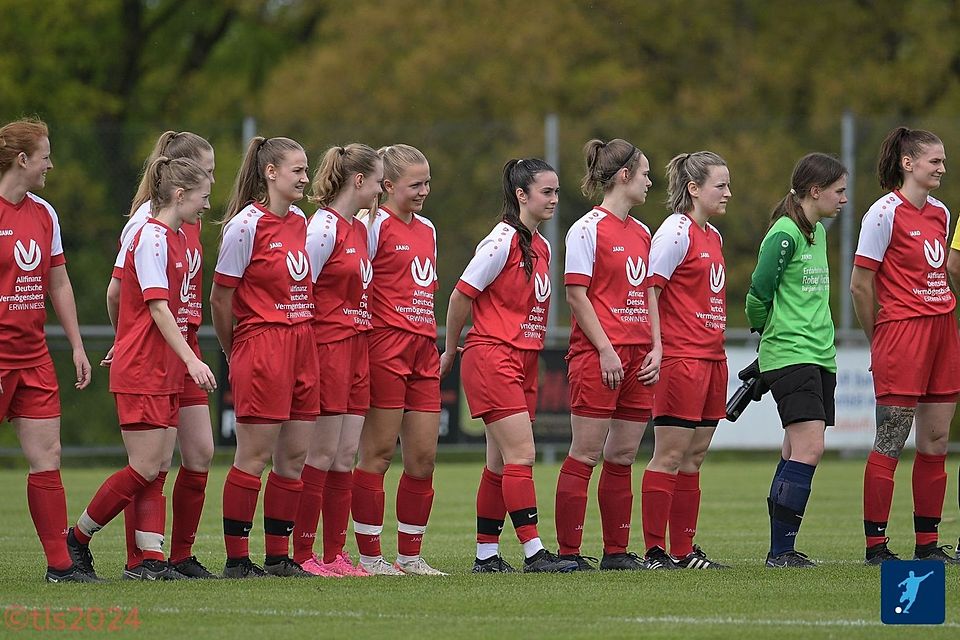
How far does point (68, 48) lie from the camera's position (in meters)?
28.2

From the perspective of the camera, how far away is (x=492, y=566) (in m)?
8.39

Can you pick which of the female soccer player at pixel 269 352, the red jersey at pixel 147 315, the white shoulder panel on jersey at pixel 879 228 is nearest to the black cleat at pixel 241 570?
the female soccer player at pixel 269 352

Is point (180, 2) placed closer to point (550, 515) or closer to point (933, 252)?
point (550, 515)

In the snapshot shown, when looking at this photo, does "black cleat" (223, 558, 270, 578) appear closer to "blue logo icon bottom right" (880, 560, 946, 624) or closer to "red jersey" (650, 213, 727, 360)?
"red jersey" (650, 213, 727, 360)

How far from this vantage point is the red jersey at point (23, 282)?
7695 mm

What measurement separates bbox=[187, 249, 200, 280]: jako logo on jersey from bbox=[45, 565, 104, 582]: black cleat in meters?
1.56

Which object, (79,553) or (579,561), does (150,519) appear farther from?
(579,561)

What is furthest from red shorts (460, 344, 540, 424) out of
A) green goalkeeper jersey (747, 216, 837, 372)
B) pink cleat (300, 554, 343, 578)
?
green goalkeeper jersey (747, 216, 837, 372)

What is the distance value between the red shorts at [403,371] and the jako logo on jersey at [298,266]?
1.77 ft

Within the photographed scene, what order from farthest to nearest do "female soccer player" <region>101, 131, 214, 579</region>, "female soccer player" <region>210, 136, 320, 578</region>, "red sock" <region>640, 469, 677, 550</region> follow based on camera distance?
1. "red sock" <region>640, 469, 677, 550</region>
2. "female soccer player" <region>101, 131, 214, 579</region>
3. "female soccer player" <region>210, 136, 320, 578</region>

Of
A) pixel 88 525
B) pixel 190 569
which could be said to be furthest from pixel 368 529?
pixel 88 525

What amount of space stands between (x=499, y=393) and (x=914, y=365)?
7.41 feet

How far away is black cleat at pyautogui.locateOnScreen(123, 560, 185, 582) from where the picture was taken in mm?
7922

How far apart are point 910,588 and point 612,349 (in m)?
2.27
